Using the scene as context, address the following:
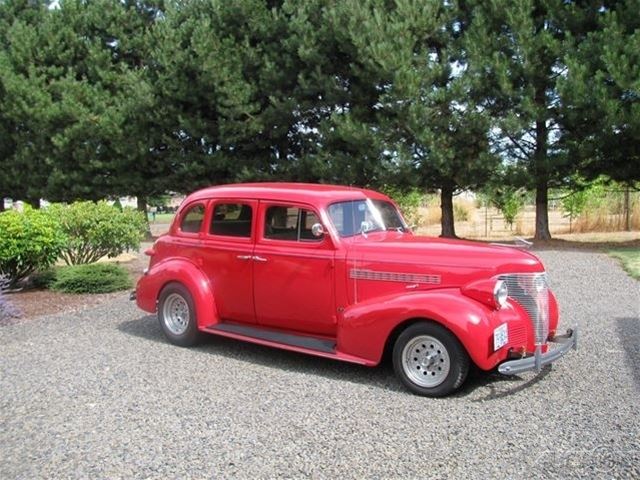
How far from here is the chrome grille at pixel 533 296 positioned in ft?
16.9

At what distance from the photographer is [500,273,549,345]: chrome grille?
203 inches

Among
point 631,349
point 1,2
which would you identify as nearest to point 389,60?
point 631,349

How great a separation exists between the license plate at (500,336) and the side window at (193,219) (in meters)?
3.52

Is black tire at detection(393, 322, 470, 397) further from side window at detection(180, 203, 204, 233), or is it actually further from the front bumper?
side window at detection(180, 203, 204, 233)

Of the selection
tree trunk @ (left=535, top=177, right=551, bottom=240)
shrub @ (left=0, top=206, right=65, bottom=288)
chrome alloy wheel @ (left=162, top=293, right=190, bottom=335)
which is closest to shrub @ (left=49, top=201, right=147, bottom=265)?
shrub @ (left=0, top=206, right=65, bottom=288)

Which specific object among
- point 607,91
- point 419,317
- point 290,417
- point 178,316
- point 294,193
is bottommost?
point 290,417

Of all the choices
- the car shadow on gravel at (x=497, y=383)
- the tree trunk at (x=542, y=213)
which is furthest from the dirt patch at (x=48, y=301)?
the tree trunk at (x=542, y=213)

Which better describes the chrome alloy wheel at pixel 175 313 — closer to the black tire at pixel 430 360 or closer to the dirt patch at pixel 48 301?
the black tire at pixel 430 360

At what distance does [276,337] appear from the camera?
5.95 metres

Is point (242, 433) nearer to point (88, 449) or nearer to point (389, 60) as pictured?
point (88, 449)

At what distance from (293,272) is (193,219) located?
66.8 inches

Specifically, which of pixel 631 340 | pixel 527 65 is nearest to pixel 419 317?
pixel 631 340

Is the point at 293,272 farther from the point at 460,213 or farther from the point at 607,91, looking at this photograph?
the point at 460,213

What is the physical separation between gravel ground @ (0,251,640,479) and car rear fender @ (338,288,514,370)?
362mm
